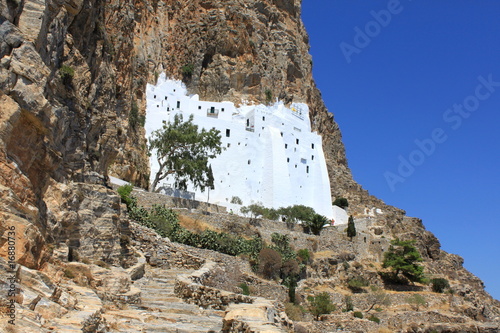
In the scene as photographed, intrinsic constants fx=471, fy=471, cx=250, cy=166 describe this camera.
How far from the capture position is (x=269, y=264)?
24.7 m

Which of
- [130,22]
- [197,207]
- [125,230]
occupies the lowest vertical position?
[125,230]

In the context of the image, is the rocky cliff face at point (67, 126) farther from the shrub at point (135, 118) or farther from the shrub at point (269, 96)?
the shrub at point (269, 96)

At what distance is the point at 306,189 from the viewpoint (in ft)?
153

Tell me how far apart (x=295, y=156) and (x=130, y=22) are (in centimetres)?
2138

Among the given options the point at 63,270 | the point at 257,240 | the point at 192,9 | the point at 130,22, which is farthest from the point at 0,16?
the point at 192,9

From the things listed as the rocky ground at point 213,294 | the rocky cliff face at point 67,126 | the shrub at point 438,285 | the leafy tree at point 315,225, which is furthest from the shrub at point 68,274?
the shrub at point 438,285

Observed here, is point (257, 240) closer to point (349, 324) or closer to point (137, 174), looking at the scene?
point (349, 324)

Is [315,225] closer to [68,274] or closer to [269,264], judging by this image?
[269,264]

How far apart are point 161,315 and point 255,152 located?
34.5 metres

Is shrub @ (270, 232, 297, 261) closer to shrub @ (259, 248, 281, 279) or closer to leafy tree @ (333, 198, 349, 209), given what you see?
shrub @ (259, 248, 281, 279)

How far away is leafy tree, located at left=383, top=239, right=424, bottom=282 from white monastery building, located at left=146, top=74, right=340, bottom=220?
1215 centimetres

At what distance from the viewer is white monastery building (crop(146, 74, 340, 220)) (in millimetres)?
41344

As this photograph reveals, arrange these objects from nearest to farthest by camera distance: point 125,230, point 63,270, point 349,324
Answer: point 63,270 < point 125,230 < point 349,324

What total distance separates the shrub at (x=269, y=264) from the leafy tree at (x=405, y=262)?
11.9m
